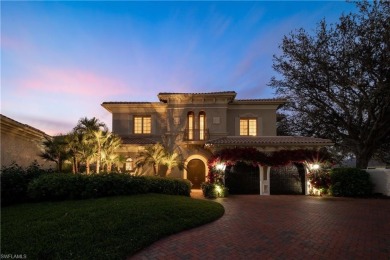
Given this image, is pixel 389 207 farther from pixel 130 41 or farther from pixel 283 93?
pixel 130 41

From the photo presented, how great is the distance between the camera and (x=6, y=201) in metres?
10.2

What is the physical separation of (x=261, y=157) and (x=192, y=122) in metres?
6.50

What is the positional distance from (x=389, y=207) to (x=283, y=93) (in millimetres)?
12931

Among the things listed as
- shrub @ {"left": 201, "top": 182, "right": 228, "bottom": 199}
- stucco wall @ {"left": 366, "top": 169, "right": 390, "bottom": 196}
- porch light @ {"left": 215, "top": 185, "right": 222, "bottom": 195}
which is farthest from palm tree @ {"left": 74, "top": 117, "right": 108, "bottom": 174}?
stucco wall @ {"left": 366, "top": 169, "right": 390, "bottom": 196}

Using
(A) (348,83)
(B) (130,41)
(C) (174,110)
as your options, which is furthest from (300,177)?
(B) (130,41)

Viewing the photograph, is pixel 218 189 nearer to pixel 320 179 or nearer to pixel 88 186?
pixel 320 179

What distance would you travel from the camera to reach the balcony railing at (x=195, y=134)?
66.2ft

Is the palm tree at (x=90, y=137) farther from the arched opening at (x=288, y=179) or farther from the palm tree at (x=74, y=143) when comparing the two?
the arched opening at (x=288, y=179)

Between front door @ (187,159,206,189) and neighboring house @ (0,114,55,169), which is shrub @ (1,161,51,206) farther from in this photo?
front door @ (187,159,206,189)

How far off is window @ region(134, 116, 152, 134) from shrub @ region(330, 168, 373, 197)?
→ 13.8 meters

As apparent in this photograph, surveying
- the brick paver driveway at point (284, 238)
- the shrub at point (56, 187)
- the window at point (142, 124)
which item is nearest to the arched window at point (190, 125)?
the window at point (142, 124)

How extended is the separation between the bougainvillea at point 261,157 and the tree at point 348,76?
6.39 metres

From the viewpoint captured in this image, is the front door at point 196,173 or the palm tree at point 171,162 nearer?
the palm tree at point 171,162

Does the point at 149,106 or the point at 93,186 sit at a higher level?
the point at 149,106
